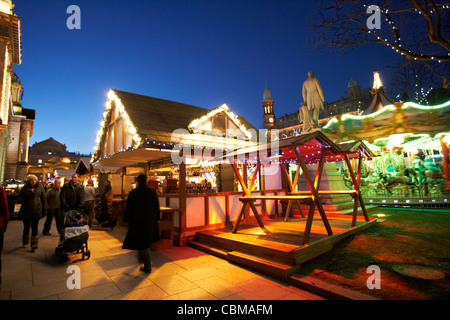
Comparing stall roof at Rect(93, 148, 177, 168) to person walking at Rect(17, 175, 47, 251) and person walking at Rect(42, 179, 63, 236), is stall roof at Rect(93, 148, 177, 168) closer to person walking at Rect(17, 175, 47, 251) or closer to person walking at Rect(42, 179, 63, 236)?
person walking at Rect(42, 179, 63, 236)

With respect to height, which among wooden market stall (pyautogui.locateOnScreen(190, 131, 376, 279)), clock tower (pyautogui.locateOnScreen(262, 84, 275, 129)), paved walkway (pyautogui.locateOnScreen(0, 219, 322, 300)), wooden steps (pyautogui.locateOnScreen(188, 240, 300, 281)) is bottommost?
paved walkway (pyautogui.locateOnScreen(0, 219, 322, 300))

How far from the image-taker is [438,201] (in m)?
11.0

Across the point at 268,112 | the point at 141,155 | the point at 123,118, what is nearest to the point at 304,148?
the point at 141,155

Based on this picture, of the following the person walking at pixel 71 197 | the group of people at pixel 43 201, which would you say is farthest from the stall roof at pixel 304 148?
the group of people at pixel 43 201

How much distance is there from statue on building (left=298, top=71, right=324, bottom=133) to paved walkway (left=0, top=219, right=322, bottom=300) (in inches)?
306

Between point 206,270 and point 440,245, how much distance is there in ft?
17.6

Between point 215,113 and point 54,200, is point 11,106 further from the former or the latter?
point 215,113

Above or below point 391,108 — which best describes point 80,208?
below

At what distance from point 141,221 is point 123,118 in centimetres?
712

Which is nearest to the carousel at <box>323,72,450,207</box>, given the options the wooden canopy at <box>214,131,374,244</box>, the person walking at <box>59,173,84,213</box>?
the wooden canopy at <box>214,131,374,244</box>

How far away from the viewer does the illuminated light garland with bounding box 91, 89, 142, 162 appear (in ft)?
26.2

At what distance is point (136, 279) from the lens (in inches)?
171
